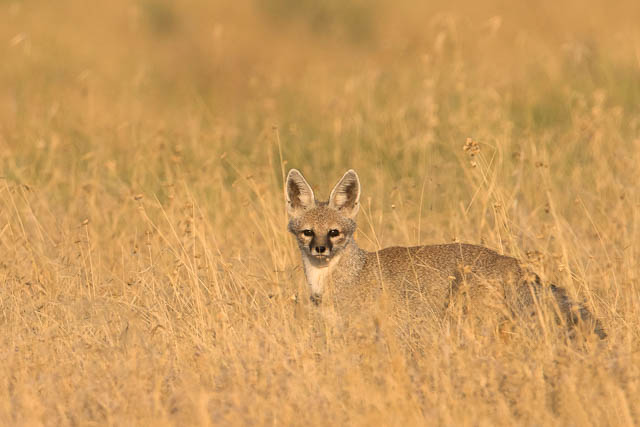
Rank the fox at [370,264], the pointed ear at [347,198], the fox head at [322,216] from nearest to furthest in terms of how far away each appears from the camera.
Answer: the fox at [370,264] < the fox head at [322,216] < the pointed ear at [347,198]

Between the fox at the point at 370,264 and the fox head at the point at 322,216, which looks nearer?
the fox at the point at 370,264

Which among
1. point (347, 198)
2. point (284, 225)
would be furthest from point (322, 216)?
point (284, 225)

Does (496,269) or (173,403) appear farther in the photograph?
(496,269)

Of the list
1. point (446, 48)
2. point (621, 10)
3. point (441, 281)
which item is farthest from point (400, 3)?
point (441, 281)

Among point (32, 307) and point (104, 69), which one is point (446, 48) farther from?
point (32, 307)

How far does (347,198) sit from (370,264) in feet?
1.80

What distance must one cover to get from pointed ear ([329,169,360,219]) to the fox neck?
12.5 inches

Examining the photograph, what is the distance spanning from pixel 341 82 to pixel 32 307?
861 centimetres

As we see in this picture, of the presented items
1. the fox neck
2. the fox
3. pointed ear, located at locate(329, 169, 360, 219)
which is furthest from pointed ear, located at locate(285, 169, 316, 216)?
the fox neck

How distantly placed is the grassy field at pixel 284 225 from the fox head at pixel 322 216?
0.43 metres

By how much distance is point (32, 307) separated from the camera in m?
7.03

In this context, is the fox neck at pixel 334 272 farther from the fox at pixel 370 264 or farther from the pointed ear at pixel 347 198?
the pointed ear at pixel 347 198

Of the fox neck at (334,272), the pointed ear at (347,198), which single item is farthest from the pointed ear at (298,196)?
the fox neck at (334,272)

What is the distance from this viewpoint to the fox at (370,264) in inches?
268
